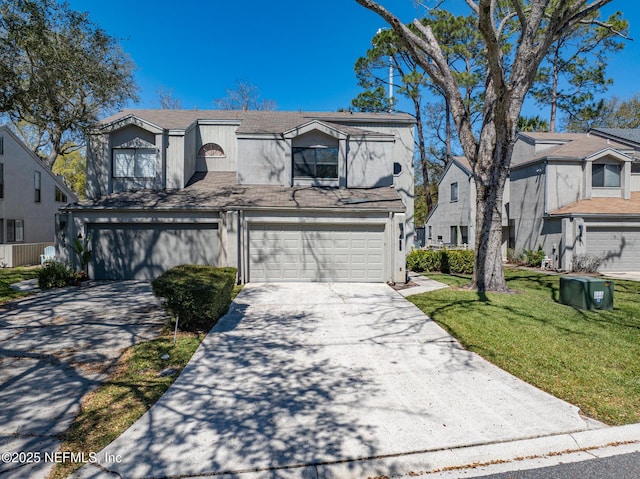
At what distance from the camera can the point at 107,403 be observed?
4105 mm

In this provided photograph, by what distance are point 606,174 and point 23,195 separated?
1244 inches

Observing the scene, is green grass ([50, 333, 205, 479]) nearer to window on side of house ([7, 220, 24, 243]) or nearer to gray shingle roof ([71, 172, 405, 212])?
gray shingle roof ([71, 172, 405, 212])

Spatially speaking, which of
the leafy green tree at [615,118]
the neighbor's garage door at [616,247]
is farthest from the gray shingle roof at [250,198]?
the leafy green tree at [615,118]

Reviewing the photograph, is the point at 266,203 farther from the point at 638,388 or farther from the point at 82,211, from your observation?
the point at 638,388

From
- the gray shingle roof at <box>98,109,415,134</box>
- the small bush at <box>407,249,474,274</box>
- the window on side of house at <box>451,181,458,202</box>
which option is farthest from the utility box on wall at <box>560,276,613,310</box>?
the window on side of house at <box>451,181,458,202</box>

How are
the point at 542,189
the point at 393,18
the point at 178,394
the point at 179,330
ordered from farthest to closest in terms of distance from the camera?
the point at 542,189 < the point at 393,18 < the point at 179,330 < the point at 178,394

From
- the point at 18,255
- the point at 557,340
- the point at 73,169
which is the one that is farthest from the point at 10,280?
the point at 73,169

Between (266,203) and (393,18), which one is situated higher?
(393,18)

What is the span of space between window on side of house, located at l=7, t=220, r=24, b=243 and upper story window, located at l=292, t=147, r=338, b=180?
17.1 metres

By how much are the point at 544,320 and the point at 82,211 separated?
47.4ft

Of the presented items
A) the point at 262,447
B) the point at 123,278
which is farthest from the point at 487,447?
the point at 123,278

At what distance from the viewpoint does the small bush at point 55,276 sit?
35.9 ft

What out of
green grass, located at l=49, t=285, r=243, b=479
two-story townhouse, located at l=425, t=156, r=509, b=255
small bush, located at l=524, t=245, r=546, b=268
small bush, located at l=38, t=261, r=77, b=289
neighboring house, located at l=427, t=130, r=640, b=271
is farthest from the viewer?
two-story townhouse, located at l=425, t=156, r=509, b=255

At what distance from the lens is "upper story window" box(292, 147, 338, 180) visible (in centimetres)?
1420
